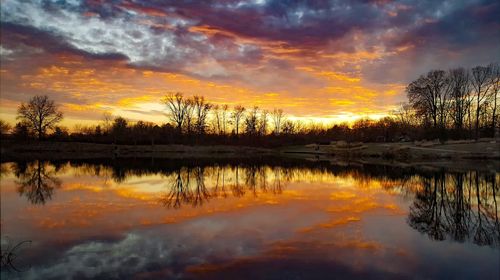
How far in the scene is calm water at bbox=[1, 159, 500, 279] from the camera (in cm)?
878

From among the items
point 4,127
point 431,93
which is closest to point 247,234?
point 431,93

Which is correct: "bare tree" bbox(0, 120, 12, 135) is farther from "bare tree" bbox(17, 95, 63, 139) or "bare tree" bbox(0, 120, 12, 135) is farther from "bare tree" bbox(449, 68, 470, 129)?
"bare tree" bbox(449, 68, 470, 129)

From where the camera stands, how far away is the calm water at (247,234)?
8781 millimetres

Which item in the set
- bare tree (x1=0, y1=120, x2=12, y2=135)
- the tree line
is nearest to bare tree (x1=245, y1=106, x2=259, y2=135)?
the tree line

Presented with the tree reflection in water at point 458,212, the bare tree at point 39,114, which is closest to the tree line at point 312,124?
the bare tree at point 39,114

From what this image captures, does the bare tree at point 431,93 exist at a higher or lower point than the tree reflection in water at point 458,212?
higher

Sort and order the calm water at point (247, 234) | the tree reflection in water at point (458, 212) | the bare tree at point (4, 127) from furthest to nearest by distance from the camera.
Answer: the bare tree at point (4, 127) < the tree reflection in water at point (458, 212) < the calm water at point (247, 234)

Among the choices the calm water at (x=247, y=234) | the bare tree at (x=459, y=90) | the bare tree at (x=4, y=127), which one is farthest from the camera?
the bare tree at (x=4, y=127)

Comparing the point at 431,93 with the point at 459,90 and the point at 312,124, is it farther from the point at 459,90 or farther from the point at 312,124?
the point at 312,124

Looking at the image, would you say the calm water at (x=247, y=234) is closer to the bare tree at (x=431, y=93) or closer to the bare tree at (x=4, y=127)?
the bare tree at (x=431, y=93)

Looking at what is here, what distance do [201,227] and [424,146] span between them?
60863mm

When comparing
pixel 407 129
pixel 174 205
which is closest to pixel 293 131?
pixel 407 129

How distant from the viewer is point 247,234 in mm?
12203

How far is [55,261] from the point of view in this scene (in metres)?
9.07
